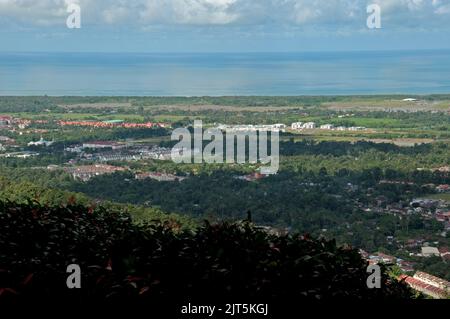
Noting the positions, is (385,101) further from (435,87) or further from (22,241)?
(22,241)

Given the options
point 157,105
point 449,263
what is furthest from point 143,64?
point 449,263

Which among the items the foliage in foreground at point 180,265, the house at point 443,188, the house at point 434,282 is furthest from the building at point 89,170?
the foliage in foreground at point 180,265

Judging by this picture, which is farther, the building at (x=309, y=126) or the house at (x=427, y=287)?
the building at (x=309, y=126)

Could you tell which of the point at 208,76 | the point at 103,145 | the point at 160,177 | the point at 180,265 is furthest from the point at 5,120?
the point at 180,265

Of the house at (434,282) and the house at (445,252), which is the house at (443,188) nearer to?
the house at (445,252)

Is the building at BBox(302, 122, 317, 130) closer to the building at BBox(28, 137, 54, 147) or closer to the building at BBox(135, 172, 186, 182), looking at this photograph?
the building at BBox(28, 137, 54, 147)

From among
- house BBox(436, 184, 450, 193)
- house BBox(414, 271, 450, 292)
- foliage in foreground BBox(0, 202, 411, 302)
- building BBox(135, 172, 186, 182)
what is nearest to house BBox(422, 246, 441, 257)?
house BBox(414, 271, 450, 292)
